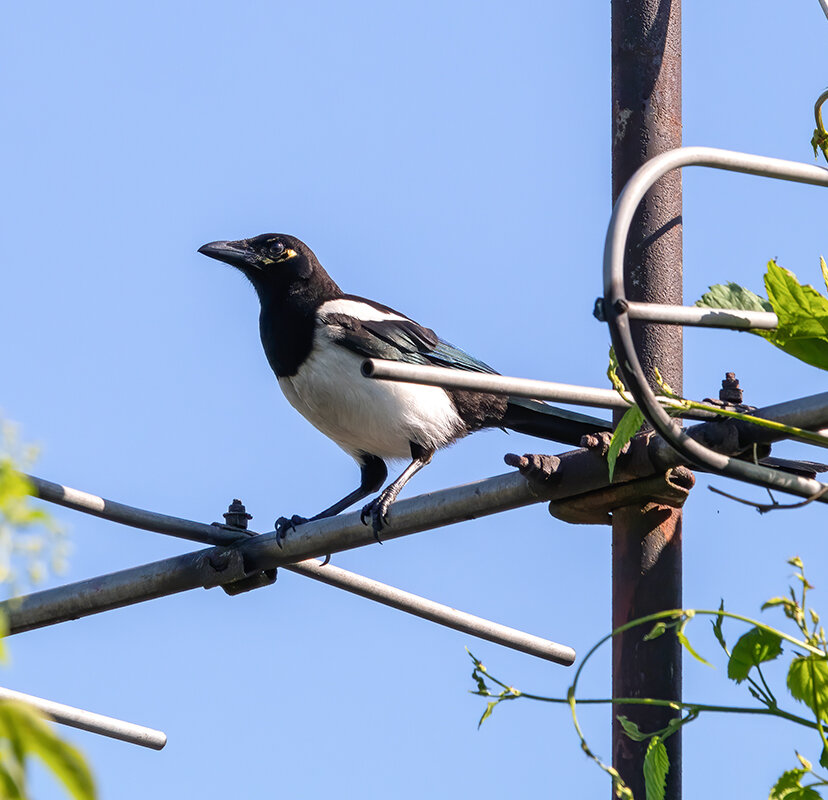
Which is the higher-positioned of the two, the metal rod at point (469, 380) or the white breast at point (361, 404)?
the white breast at point (361, 404)

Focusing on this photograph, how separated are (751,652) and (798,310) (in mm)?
421

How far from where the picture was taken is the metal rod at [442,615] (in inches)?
123

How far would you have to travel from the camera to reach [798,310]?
152 cm

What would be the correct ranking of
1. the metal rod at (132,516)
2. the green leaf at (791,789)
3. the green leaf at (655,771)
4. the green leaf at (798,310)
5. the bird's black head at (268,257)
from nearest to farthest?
the green leaf at (791,789), the green leaf at (798,310), the green leaf at (655,771), the metal rod at (132,516), the bird's black head at (268,257)

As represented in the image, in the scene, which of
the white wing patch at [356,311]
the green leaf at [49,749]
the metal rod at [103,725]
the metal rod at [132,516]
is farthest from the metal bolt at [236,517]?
the green leaf at [49,749]

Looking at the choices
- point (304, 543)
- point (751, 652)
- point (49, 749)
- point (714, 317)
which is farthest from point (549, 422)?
point (49, 749)

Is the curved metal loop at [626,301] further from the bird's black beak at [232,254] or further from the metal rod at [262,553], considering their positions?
the bird's black beak at [232,254]

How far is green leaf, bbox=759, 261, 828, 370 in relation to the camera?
4.97ft

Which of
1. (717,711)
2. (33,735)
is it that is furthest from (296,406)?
(33,735)

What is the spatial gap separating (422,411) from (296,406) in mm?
541

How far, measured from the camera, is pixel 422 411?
516 centimetres

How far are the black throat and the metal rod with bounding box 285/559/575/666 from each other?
7.00 feet

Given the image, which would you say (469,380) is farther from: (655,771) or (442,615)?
(442,615)

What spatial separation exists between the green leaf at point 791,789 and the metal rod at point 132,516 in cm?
179
